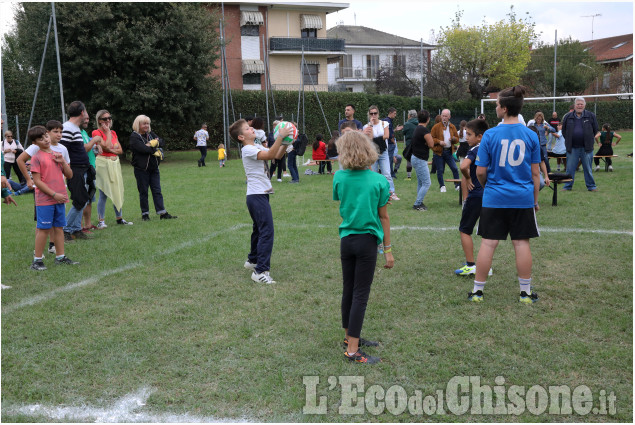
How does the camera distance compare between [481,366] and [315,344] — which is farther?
[315,344]

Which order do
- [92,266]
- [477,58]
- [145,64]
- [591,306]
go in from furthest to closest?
[477,58] → [145,64] → [92,266] → [591,306]

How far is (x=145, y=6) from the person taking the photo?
2489 centimetres

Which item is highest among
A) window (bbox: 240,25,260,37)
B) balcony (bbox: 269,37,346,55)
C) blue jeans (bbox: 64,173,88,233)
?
window (bbox: 240,25,260,37)

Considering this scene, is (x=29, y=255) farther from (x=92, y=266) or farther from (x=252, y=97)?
(x=252, y=97)

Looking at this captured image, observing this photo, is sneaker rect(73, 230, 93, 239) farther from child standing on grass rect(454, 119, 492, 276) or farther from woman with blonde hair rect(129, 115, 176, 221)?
child standing on grass rect(454, 119, 492, 276)

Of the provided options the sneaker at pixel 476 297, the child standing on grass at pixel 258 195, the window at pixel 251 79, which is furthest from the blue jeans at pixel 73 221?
the window at pixel 251 79

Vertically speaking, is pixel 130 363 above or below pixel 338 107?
below

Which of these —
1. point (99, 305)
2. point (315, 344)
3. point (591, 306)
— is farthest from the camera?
point (99, 305)

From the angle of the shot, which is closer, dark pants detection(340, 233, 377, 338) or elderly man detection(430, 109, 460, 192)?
dark pants detection(340, 233, 377, 338)

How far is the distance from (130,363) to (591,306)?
13.6ft

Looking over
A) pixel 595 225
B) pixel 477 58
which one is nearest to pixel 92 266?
pixel 595 225

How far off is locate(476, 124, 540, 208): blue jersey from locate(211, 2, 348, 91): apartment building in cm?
3799

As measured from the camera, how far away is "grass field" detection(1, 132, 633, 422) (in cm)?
359

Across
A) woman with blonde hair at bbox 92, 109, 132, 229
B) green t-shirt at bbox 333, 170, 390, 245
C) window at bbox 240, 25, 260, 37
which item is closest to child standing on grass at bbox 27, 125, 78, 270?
A: woman with blonde hair at bbox 92, 109, 132, 229
